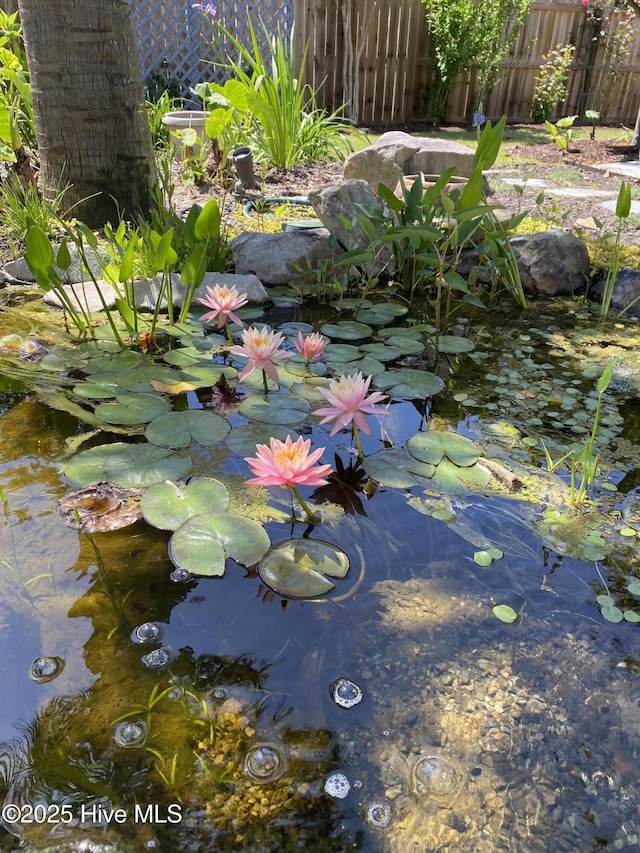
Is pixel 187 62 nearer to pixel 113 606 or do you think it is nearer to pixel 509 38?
pixel 509 38

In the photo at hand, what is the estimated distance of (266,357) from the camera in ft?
5.43

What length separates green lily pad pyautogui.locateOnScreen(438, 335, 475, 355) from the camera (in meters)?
2.29

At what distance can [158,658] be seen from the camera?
1.08 m

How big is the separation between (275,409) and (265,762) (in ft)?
3.37

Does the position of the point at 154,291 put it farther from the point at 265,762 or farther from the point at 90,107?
the point at 265,762

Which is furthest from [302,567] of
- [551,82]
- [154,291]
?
[551,82]

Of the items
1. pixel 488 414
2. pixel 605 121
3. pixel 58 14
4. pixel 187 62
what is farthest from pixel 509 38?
pixel 488 414

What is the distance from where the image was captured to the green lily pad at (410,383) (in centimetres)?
193

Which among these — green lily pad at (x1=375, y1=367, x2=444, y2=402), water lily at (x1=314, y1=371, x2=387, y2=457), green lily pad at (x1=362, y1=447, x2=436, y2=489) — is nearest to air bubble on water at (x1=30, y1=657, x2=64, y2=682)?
water lily at (x1=314, y1=371, x2=387, y2=457)

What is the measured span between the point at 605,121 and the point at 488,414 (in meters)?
9.54

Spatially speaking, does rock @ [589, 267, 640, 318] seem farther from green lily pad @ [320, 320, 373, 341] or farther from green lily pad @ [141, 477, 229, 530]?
green lily pad @ [141, 477, 229, 530]

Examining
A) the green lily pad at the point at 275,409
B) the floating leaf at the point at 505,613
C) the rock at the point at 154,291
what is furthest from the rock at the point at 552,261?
the floating leaf at the point at 505,613

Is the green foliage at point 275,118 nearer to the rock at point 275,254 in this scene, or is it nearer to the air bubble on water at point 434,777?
the rock at point 275,254

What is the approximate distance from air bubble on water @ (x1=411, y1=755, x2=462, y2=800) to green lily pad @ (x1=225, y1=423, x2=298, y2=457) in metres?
0.87
